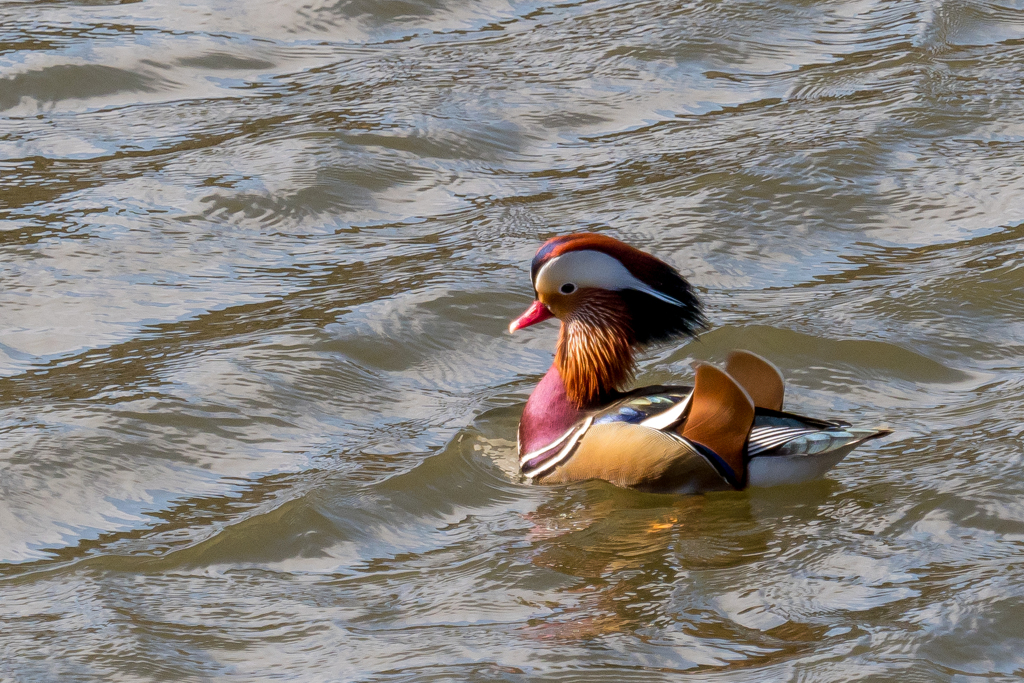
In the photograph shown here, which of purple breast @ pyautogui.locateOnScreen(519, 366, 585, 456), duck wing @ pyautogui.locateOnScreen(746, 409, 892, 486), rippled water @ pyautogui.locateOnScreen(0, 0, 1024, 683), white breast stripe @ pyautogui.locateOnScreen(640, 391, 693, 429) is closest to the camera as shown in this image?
rippled water @ pyautogui.locateOnScreen(0, 0, 1024, 683)

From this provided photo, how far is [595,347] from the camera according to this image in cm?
577

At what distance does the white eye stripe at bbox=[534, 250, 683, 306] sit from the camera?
5672mm

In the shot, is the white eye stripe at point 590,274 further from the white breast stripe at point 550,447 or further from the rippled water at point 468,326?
the rippled water at point 468,326

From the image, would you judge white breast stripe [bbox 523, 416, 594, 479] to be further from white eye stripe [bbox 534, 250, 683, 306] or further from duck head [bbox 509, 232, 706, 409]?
white eye stripe [bbox 534, 250, 683, 306]

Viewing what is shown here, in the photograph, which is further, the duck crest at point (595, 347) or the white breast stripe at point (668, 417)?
the duck crest at point (595, 347)

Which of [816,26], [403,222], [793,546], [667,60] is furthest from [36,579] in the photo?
[816,26]

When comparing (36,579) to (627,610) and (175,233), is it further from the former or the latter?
(175,233)

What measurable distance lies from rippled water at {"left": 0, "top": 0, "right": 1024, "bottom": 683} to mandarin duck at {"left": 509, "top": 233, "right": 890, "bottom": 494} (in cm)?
13

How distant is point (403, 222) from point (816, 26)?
3.94 meters

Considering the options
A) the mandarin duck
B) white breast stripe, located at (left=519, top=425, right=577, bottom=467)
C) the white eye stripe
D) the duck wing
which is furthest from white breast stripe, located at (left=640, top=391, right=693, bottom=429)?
the white eye stripe

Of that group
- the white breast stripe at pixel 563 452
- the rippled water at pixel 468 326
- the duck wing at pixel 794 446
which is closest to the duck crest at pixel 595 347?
the white breast stripe at pixel 563 452

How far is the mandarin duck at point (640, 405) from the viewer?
5195 mm

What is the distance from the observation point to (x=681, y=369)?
648cm

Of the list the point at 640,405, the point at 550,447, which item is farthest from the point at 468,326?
the point at 640,405
